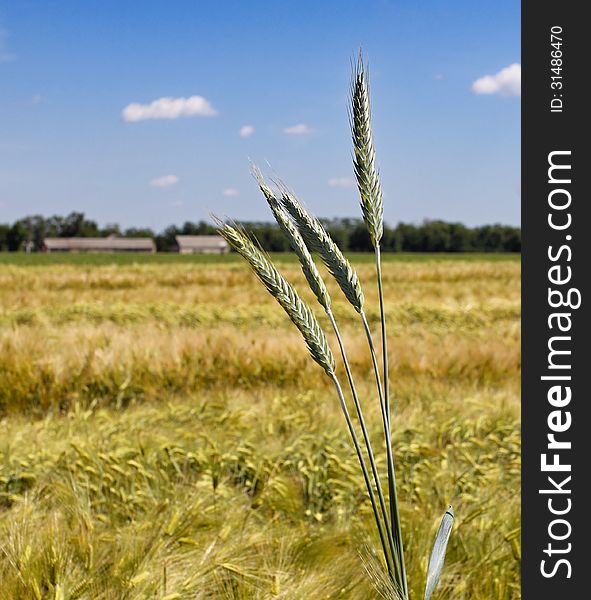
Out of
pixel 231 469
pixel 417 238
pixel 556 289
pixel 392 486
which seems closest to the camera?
pixel 392 486

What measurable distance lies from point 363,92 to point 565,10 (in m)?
0.73

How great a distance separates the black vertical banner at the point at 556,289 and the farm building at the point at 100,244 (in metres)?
85.5

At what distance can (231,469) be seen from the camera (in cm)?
320

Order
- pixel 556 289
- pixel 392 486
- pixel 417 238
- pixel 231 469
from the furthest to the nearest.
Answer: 1. pixel 417 238
2. pixel 231 469
3. pixel 556 289
4. pixel 392 486

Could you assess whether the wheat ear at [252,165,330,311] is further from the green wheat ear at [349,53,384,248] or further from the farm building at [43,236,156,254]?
the farm building at [43,236,156,254]

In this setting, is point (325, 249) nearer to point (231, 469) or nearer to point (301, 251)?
point (301, 251)

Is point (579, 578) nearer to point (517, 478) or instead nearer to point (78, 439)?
point (517, 478)

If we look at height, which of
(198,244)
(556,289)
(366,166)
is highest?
(198,244)

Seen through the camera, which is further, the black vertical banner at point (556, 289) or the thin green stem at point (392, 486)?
the black vertical banner at point (556, 289)

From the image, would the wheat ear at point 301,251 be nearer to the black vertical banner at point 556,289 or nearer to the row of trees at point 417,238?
the black vertical banner at point 556,289

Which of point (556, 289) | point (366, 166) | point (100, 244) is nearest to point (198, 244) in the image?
point (100, 244)

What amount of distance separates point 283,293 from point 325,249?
10cm

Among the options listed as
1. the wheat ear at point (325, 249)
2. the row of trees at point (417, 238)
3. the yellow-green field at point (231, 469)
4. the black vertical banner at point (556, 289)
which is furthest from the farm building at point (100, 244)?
the wheat ear at point (325, 249)

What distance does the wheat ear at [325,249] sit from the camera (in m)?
1.04
